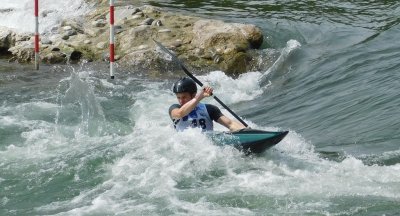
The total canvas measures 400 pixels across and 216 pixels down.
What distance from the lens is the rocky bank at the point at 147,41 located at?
12.9 meters

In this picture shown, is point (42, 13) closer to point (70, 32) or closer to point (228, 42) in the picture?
point (70, 32)

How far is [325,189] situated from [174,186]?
152 cm

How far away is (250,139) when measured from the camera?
788 centimetres

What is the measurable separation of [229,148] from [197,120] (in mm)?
616

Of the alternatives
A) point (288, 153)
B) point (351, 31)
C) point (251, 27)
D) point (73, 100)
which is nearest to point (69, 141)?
point (73, 100)

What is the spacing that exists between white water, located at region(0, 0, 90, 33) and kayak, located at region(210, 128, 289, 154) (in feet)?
25.7

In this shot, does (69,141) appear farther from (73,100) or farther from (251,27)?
(251,27)

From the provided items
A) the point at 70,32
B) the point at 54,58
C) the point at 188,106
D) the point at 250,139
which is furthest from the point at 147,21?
the point at 250,139

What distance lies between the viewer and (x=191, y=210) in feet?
21.8

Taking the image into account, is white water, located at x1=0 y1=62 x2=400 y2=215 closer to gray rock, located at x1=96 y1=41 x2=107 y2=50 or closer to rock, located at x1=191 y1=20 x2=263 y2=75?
rock, located at x1=191 y1=20 x2=263 y2=75

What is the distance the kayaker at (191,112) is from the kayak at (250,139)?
1.09ft

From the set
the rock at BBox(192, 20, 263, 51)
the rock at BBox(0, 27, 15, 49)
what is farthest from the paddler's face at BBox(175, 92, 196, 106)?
the rock at BBox(0, 27, 15, 49)

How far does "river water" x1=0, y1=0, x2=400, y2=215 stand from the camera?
6934 millimetres

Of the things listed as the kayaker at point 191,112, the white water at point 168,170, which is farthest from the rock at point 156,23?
the kayaker at point 191,112
